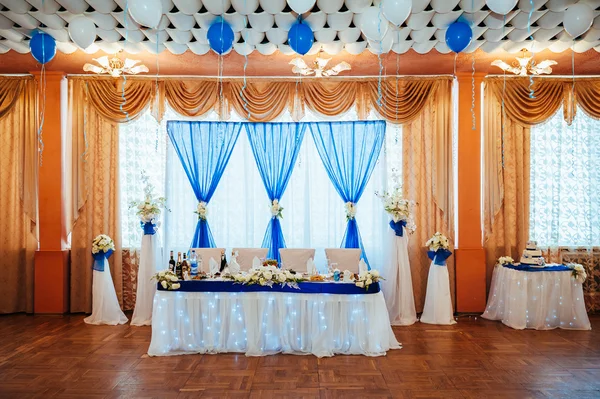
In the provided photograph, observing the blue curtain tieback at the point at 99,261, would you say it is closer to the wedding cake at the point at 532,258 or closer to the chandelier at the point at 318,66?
the chandelier at the point at 318,66

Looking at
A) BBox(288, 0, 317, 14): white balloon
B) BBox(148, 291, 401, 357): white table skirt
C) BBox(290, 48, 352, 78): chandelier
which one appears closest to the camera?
BBox(288, 0, 317, 14): white balloon

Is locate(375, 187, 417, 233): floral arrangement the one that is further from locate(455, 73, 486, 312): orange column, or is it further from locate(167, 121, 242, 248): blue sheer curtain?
locate(167, 121, 242, 248): blue sheer curtain

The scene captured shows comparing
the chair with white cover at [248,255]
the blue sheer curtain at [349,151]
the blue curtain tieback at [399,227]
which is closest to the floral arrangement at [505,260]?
the blue curtain tieback at [399,227]

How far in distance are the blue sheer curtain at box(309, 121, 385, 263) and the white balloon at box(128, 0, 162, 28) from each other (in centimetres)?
337

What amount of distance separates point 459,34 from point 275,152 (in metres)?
3.31

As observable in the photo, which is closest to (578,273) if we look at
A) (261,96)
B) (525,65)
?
(525,65)

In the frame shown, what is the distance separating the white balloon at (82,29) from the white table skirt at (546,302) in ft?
19.4

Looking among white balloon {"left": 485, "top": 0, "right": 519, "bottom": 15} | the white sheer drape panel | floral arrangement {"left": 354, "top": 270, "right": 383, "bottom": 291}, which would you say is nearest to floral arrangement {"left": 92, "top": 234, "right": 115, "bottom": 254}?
the white sheer drape panel

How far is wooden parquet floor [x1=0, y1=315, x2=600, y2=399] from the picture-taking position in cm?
410

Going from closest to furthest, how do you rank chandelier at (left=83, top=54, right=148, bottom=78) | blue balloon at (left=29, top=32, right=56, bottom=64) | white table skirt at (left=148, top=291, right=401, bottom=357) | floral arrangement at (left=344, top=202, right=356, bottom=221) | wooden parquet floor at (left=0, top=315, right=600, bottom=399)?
wooden parquet floor at (left=0, top=315, right=600, bottom=399) → white table skirt at (left=148, top=291, right=401, bottom=357) → blue balloon at (left=29, top=32, right=56, bottom=64) → chandelier at (left=83, top=54, right=148, bottom=78) → floral arrangement at (left=344, top=202, right=356, bottom=221)

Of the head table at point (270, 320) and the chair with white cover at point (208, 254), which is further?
the chair with white cover at point (208, 254)

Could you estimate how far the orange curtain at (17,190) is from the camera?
7.19m

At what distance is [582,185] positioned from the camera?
7.44m

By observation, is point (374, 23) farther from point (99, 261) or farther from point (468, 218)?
point (99, 261)
